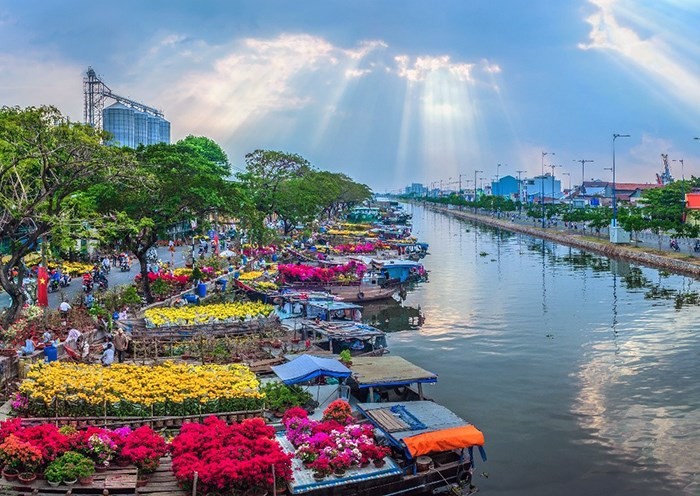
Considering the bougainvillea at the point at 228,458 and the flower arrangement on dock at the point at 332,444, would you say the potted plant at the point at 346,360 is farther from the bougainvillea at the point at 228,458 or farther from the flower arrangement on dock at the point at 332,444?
the bougainvillea at the point at 228,458

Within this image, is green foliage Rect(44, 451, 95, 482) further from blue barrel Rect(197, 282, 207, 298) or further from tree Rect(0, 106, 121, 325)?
blue barrel Rect(197, 282, 207, 298)

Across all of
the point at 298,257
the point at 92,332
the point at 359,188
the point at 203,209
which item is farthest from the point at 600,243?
the point at 359,188

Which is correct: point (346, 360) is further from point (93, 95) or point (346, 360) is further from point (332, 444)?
point (93, 95)

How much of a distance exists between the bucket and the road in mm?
25903

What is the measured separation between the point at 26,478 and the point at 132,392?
5102mm

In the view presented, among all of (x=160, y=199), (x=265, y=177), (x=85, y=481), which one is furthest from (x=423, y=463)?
(x=265, y=177)

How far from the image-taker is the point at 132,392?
68.4 ft

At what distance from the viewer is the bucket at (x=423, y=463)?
18375 mm

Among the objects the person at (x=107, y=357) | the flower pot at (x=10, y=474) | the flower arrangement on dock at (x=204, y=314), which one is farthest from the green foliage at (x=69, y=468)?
the flower arrangement on dock at (x=204, y=314)

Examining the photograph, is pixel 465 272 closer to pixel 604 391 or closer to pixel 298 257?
pixel 298 257

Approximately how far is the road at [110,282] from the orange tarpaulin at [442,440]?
84.6ft

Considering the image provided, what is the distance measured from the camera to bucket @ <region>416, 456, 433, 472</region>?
18.4 meters

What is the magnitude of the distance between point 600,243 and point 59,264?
222 ft

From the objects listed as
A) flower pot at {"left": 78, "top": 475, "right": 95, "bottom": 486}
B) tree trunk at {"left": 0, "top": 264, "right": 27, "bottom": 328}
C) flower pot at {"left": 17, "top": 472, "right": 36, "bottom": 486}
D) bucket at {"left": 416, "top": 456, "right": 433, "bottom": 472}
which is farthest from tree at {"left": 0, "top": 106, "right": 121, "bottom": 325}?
bucket at {"left": 416, "top": 456, "right": 433, "bottom": 472}
